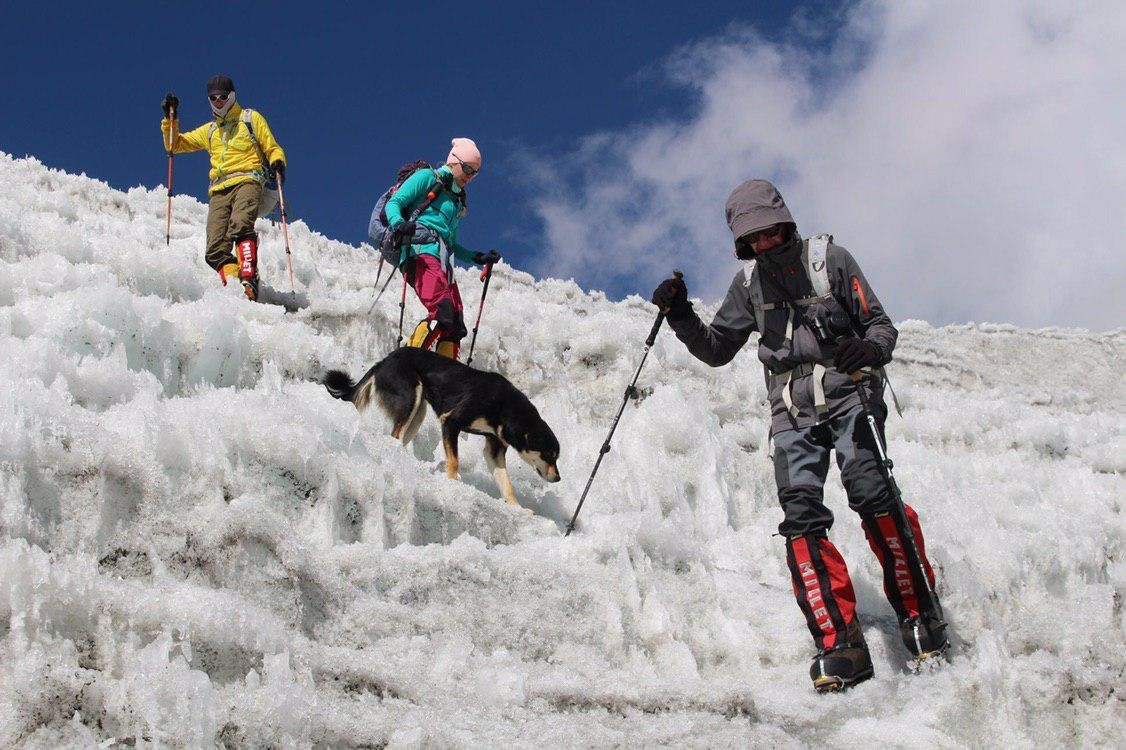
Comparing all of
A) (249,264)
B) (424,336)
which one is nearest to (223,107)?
(249,264)

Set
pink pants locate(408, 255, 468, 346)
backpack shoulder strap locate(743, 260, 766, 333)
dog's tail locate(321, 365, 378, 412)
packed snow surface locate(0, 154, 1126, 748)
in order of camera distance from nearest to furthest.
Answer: packed snow surface locate(0, 154, 1126, 748)
backpack shoulder strap locate(743, 260, 766, 333)
dog's tail locate(321, 365, 378, 412)
pink pants locate(408, 255, 468, 346)

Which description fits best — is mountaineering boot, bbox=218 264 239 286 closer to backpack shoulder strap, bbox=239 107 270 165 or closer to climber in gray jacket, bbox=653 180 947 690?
backpack shoulder strap, bbox=239 107 270 165

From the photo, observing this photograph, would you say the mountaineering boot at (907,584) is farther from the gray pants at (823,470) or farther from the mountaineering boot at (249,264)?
the mountaineering boot at (249,264)

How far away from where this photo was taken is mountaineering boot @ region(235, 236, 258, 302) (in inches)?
291

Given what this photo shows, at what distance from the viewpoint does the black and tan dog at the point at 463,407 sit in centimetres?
541

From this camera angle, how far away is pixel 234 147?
27.3 ft

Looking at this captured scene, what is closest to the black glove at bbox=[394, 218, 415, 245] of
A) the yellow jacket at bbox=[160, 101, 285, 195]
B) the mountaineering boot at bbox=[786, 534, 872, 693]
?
the yellow jacket at bbox=[160, 101, 285, 195]

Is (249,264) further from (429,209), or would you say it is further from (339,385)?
(339,385)

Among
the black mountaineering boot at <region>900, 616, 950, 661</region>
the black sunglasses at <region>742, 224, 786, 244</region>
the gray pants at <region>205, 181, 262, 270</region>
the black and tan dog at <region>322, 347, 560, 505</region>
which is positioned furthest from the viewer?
the gray pants at <region>205, 181, 262, 270</region>

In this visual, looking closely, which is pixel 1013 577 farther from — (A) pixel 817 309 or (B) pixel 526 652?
(B) pixel 526 652

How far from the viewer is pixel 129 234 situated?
8008mm

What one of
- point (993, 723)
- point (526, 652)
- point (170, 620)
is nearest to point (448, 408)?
point (526, 652)

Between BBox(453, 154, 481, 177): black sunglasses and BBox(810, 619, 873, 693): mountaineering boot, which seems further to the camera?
BBox(453, 154, 481, 177): black sunglasses

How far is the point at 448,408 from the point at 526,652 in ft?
6.93
